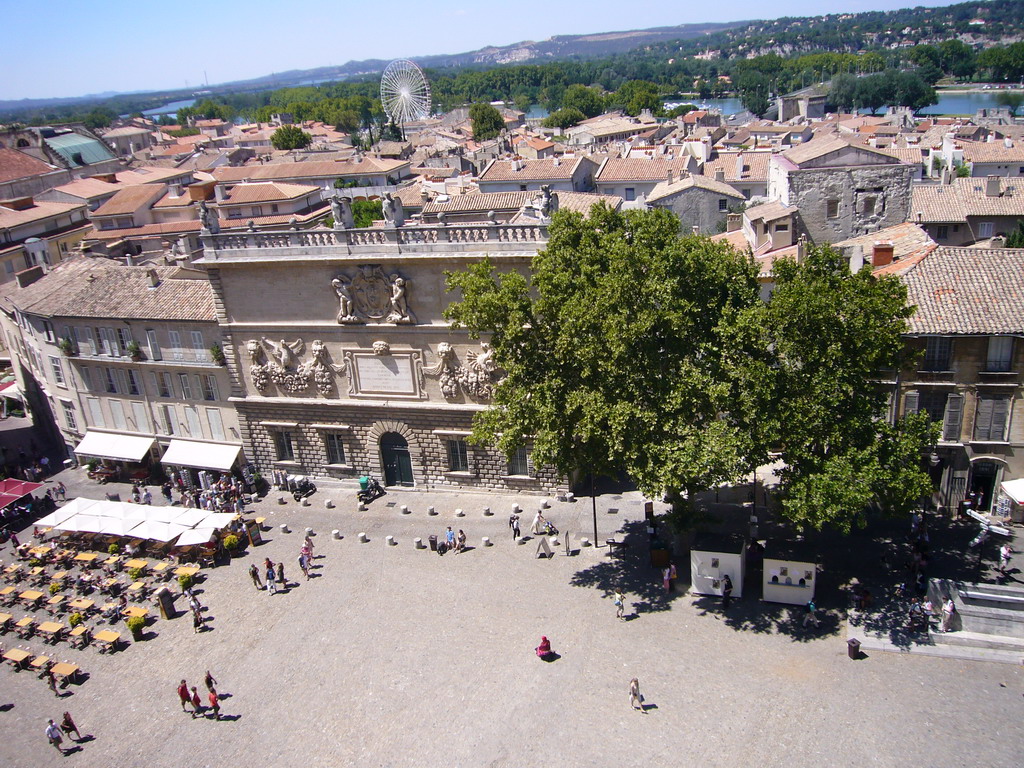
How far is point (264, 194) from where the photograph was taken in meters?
77.4

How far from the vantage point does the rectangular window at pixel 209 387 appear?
36.5 m

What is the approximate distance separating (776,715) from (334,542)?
17704 millimetres

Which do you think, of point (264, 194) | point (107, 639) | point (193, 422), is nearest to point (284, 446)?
point (193, 422)

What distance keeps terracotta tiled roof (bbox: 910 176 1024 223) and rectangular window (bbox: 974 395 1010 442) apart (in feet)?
75.3

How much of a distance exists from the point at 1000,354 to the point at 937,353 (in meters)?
1.88

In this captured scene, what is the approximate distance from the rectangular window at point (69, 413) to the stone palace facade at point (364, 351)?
1114 centimetres

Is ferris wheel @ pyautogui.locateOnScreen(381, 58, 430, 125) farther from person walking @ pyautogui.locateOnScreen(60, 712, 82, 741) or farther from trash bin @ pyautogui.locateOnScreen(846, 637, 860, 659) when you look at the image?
trash bin @ pyautogui.locateOnScreen(846, 637, 860, 659)

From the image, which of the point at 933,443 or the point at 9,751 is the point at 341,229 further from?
the point at 933,443

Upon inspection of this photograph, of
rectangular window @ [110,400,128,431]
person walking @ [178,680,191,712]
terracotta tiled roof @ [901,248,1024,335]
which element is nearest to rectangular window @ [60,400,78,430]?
rectangular window @ [110,400,128,431]

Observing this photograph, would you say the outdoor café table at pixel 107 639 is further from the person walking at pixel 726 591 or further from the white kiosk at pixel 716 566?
the person walking at pixel 726 591

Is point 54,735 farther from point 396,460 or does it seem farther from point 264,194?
point 264,194

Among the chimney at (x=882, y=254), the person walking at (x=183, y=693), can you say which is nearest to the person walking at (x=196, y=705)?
the person walking at (x=183, y=693)

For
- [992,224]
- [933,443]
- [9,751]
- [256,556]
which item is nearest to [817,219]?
[992,224]

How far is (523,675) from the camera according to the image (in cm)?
2292
